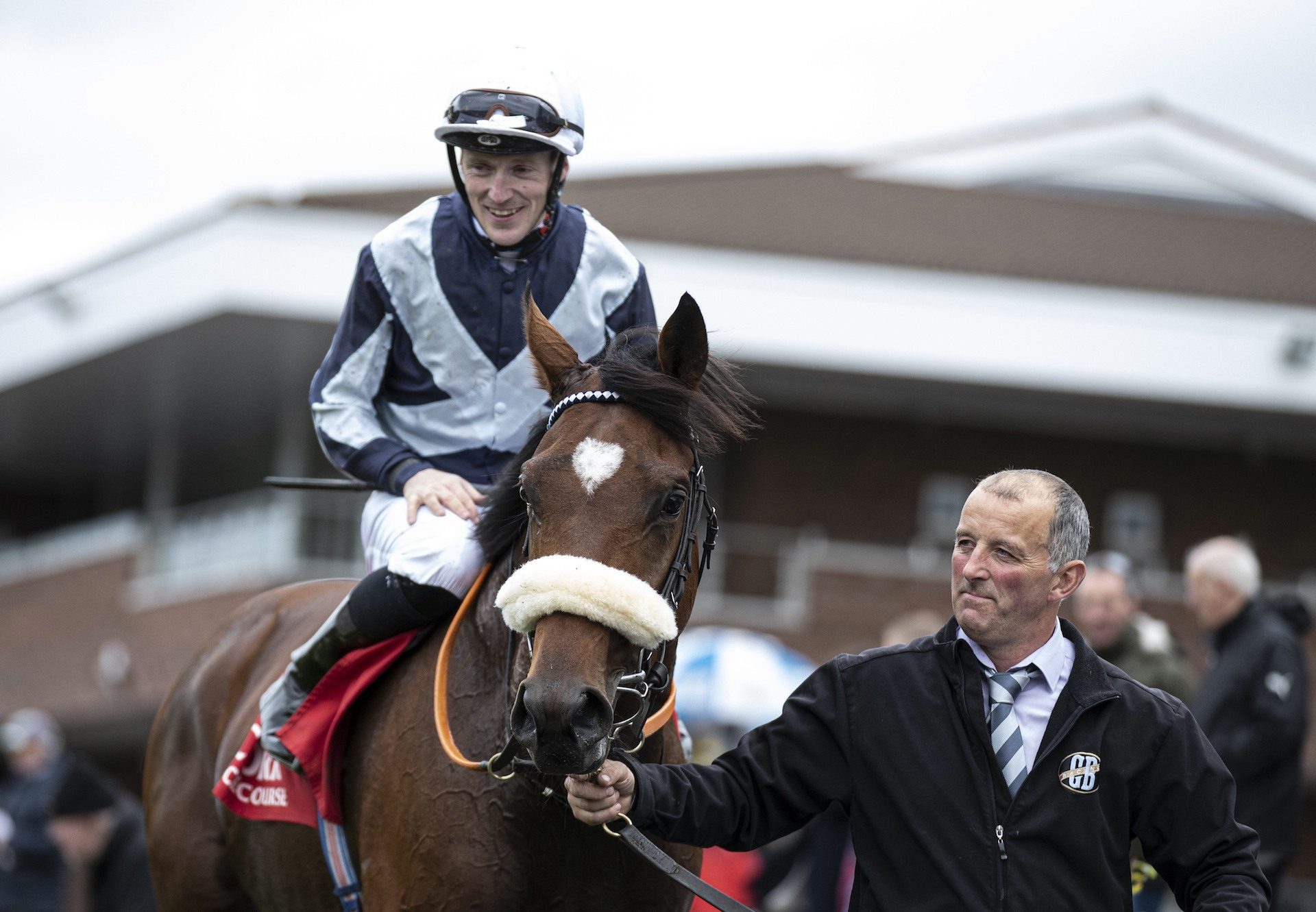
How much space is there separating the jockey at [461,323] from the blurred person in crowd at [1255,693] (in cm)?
352

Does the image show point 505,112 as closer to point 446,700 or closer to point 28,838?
point 446,700

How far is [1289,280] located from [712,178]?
7.91 meters

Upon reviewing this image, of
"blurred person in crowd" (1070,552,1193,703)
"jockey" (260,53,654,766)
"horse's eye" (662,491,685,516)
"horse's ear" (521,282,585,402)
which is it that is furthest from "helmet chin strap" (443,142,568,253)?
"blurred person in crowd" (1070,552,1193,703)

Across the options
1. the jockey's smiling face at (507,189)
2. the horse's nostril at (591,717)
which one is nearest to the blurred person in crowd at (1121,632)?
the jockey's smiling face at (507,189)

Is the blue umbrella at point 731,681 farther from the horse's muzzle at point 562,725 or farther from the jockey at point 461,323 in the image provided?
the horse's muzzle at point 562,725

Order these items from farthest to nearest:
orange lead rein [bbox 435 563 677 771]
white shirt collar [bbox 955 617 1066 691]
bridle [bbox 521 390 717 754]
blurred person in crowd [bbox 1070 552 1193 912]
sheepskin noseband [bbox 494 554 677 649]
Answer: blurred person in crowd [bbox 1070 552 1193 912] < orange lead rein [bbox 435 563 677 771] < white shirt collar [bbox 955 617 1066 691] < bridle [bbox 521 390 717 754] < sheepskin noseband [bbox 494 554 677 649]

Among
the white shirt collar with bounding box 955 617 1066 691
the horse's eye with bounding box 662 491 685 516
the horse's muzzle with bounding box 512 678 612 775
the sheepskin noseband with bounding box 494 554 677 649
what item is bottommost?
the horse's muzzle with bounding box 512 678 612 775

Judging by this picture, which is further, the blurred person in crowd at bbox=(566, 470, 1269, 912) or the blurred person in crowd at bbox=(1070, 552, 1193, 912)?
the blurred person in crowd at bbox=(1070, 552, 1193, 912)

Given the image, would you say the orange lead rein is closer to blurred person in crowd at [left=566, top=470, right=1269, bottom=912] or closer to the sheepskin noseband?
blurred person in crowd at [left=566, top=470, right=1269, bottom=912]

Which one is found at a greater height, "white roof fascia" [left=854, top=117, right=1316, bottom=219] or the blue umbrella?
"white roof fascia" [left=854, top=117, right=1316, bottom=219]

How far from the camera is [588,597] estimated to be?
318 centimetres

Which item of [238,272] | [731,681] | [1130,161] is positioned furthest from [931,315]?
[238,272]

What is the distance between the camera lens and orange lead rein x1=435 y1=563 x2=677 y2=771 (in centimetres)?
375

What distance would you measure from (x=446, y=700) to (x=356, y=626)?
370mm
